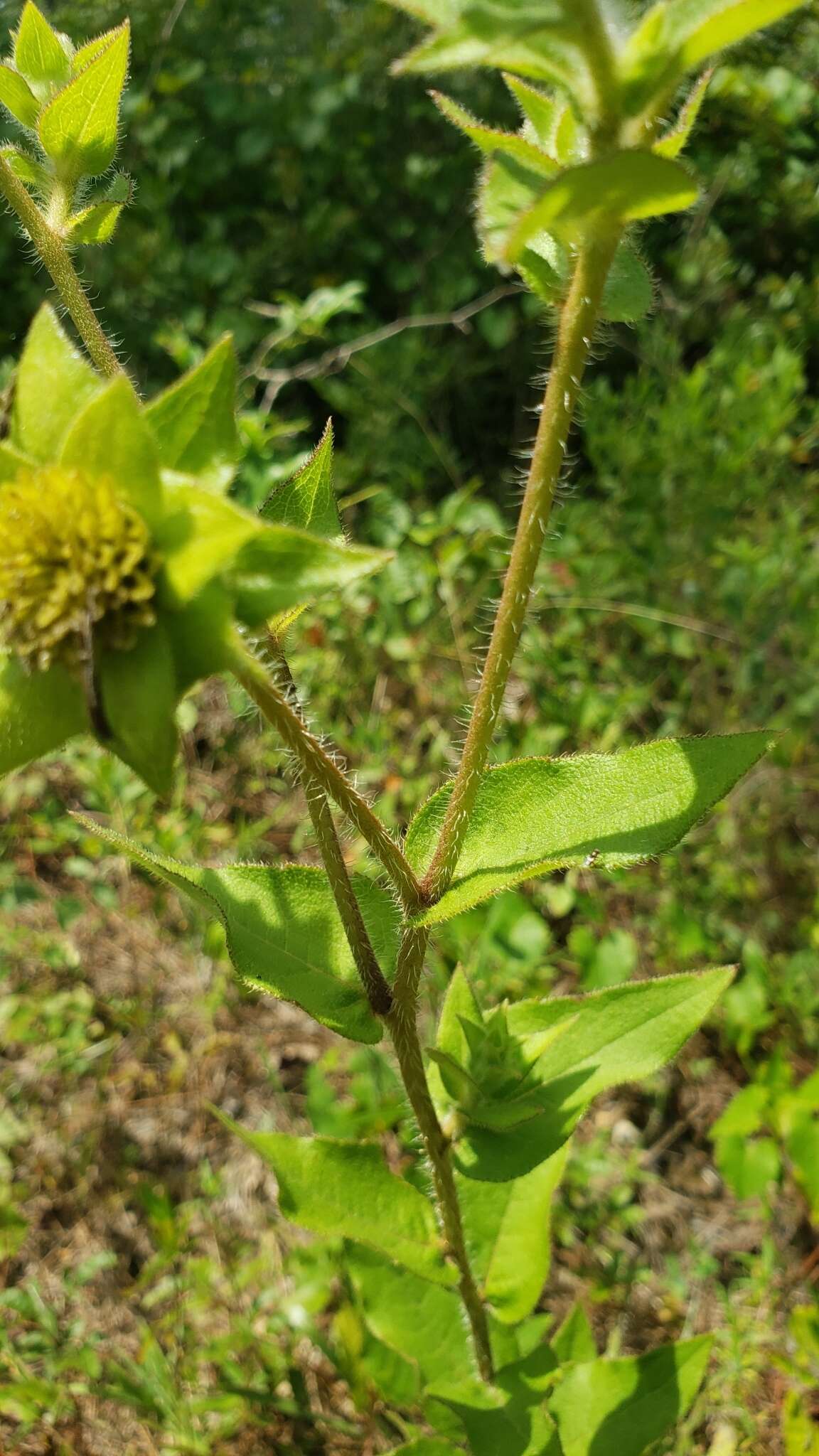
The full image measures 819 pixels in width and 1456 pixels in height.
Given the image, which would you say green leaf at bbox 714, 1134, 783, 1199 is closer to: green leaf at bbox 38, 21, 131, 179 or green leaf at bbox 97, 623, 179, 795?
green leaf at bbox 97, 623, 179, 795

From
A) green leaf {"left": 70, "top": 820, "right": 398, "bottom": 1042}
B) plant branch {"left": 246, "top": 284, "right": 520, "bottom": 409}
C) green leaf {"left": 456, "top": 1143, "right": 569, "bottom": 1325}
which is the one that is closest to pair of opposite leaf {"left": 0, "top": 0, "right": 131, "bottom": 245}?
green leaf {"left": 70, "top": 820, "right": 398, "bottom": 1042}

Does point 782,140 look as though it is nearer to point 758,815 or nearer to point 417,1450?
point 758,815

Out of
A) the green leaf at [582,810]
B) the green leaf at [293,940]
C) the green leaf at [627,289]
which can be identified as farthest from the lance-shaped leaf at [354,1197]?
the green leaf at [627,289]

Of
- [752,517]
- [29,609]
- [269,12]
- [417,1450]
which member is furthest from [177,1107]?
[269,12]

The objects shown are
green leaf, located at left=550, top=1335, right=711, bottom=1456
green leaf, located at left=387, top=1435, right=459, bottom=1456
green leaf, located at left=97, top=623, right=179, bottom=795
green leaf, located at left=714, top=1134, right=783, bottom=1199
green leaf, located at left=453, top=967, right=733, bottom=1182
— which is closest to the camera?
green leaf, located at left=97, top=623, right=179, bottom=795

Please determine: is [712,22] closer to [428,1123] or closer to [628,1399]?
[428,1123]

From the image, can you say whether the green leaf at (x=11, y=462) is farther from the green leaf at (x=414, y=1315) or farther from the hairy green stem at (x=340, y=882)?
the green leaf at (x=414, y=1315)

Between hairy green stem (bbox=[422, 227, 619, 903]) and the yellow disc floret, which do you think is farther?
hairy green stem (bbox=[422, 227, 619, 903])
